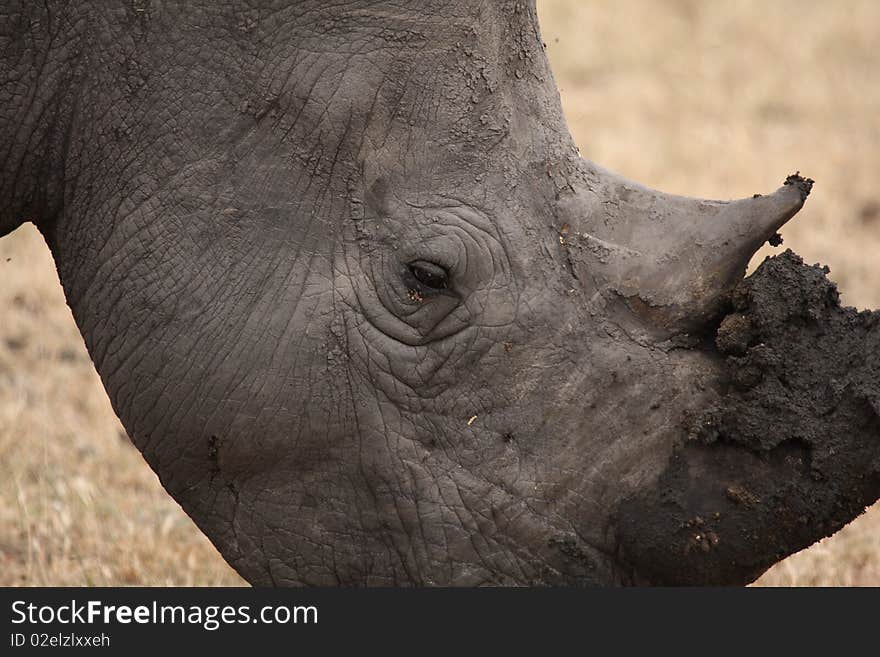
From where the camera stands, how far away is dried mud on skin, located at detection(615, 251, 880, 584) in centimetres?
329

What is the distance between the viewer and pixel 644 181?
398 inches

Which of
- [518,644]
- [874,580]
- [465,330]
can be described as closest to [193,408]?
[465,330]

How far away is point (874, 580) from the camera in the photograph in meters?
5.36

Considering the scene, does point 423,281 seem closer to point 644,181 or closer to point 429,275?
point 429,275

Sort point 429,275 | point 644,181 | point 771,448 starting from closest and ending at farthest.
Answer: point 771,448 < point 429,275 < point 644,181

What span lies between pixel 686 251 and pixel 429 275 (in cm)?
63

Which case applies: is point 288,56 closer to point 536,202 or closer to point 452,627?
point 536,202

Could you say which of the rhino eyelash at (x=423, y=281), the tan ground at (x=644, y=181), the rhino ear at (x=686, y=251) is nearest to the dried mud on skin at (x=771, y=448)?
the rhino ear at (x=686, y=251)

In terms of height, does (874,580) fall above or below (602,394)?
above

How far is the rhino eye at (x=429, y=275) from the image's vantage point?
3.55 m

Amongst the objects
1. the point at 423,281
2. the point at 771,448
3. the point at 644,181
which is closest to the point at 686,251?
the point at 771,448

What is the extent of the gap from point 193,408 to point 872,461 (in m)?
1.61

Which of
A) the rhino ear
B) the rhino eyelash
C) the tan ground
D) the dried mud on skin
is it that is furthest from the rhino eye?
the tan ground

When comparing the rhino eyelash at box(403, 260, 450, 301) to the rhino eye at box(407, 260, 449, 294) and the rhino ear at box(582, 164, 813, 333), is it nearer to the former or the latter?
the rhino eye at box(407, 260, 449, 294)
